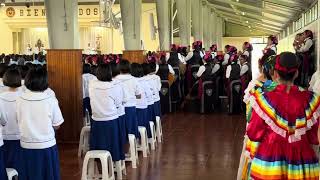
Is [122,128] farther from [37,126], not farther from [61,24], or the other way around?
[61,24]

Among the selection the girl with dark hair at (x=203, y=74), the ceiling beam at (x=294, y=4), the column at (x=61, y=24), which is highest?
the ceiling beam at (x=294, y=4)

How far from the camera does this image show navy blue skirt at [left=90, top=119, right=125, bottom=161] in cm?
630

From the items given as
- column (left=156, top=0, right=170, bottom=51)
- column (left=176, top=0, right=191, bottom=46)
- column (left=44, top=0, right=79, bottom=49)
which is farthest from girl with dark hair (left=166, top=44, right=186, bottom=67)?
column (left=176, top=0, right=191, bottom=46)

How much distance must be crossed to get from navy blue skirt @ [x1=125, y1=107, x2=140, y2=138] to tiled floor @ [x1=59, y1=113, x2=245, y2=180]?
53 cm

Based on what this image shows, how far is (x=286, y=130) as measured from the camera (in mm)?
3514

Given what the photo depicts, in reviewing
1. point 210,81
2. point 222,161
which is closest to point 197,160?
point 222,161

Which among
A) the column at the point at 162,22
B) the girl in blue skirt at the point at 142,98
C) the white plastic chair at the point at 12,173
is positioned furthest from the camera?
the column at the point at 162,22

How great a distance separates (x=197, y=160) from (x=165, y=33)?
1285cm

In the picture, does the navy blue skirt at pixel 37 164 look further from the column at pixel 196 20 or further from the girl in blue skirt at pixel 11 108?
the column at pixel 196 20

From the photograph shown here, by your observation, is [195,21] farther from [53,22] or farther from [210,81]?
[53,22]

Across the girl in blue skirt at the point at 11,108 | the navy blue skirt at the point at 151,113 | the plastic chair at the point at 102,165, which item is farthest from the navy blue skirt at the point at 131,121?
the girl in blue skirt at the point at 11,108

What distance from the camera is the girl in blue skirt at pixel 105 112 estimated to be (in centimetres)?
618

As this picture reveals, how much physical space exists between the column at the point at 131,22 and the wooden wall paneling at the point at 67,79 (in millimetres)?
5136

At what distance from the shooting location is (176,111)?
14188 mm
